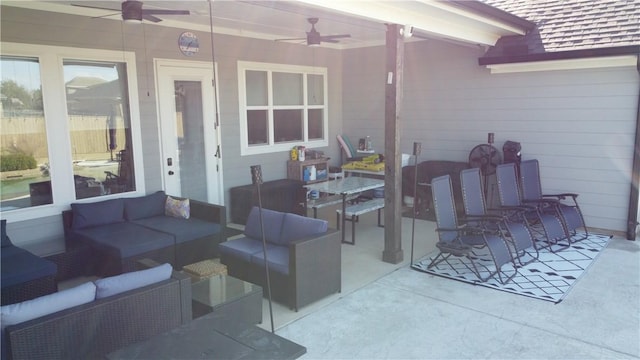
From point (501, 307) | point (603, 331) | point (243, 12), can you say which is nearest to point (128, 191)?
point (243, 12)

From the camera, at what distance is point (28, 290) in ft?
13.6

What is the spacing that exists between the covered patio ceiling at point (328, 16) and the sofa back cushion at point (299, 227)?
6.53 feet

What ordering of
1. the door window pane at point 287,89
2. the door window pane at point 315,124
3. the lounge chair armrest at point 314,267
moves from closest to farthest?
1. the lounge chair armrest at point 314,267
2. the door window pane at point 287,89
3. the door window pane at point 315,124

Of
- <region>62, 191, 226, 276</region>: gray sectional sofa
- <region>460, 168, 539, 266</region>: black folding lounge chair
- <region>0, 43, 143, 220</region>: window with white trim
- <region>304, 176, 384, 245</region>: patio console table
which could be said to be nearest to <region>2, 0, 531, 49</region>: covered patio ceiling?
<region>0, 43, 143, 220</region>: window with white trim

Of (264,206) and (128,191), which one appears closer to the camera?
(128,191)

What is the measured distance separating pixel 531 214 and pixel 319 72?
15.2 ft

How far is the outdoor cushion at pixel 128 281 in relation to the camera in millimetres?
2922

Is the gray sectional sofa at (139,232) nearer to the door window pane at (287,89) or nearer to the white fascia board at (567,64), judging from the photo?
the door window pane at (287,89)

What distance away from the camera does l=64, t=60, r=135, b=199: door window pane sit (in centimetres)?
560

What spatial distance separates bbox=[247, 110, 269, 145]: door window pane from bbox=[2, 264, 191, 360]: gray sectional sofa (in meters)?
4.76

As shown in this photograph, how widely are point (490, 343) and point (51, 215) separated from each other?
15.8 ft

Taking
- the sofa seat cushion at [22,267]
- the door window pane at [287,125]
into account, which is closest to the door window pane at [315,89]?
the door window pane at [287,125]

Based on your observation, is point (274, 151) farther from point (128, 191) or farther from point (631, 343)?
point (631, 343)

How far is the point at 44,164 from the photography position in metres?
5.34
